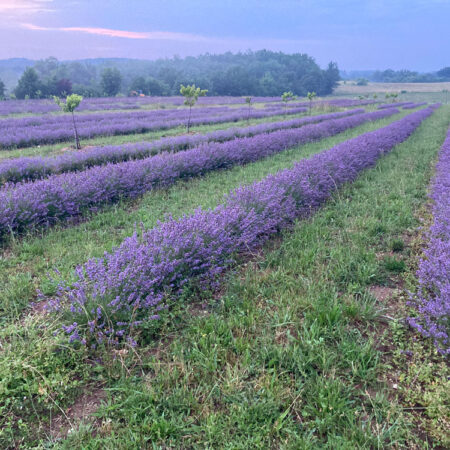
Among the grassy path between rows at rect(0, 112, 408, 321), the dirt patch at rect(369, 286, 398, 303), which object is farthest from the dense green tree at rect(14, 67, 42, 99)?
the dirt patch at rect(369, 286, 398, 303)

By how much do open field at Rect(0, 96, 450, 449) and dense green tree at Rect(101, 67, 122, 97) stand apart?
192 ft

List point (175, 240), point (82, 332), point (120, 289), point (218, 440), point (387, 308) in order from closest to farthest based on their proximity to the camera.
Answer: point (218, 440) < point (82, 332) < point (120, 289) < point (387, 308) < point (175, 240)

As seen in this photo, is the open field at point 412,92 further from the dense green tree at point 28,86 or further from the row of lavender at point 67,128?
the dense green tree at point 28,86

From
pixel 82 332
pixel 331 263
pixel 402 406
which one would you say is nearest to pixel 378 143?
pixel 331 263

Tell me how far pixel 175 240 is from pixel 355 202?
4132 mm

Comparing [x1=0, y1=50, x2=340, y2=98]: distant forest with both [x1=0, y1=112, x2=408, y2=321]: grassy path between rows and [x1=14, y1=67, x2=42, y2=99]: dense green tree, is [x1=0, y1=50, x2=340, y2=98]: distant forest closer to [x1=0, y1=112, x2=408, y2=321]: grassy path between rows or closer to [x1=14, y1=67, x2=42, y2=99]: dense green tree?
[x1=14, y1=67, x2=42, y2=99]: dense green tree

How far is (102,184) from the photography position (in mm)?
6301

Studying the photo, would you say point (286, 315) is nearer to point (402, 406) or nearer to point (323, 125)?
point (402, 406)

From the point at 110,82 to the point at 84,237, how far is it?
5956 centimetres

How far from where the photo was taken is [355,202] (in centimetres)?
603

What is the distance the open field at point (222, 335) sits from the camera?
6.24 ft

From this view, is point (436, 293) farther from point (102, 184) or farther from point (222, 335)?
point (102, 184)

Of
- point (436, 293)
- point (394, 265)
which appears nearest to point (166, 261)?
point (436, 293)

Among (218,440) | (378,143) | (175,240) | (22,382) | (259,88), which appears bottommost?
(218,440)
